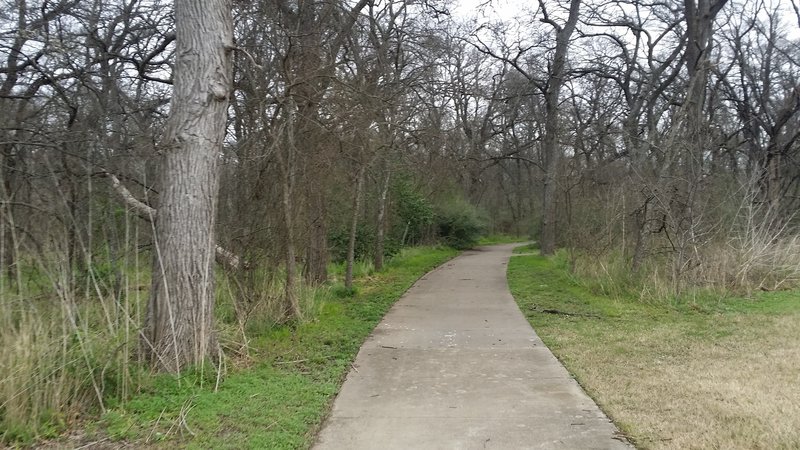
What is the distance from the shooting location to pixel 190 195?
5.77 meters

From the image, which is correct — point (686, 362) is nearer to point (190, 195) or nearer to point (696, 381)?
point (696, 381)

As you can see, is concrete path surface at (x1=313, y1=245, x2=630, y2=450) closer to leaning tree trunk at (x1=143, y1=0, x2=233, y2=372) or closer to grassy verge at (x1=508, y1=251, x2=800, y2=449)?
grassy verge at (x1=508, y1=251, x2=800, y2=449)

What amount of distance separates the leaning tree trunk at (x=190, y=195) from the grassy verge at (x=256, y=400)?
0.44 m

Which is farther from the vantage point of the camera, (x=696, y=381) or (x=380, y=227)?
(x=380, y=227)

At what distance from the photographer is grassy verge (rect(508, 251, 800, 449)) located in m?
4.41

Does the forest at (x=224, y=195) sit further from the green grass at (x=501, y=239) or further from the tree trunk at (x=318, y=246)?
the green grass at (x=501, y=239)

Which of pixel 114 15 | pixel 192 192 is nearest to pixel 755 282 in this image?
pixel 192 192

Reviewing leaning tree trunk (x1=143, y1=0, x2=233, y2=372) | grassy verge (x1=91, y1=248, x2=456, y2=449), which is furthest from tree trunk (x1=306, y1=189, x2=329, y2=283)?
leaning tree trunk (x1=143, y1=0, x2=233, y2=372)

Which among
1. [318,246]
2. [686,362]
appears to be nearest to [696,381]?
[686,362]

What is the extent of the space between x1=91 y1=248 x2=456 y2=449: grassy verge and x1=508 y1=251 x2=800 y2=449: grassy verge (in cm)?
256

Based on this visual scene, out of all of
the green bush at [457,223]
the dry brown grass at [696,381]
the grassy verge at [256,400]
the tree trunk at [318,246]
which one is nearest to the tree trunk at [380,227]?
the tree trunk at [318,246]

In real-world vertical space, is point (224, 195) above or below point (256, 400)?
above

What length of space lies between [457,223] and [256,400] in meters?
22.6

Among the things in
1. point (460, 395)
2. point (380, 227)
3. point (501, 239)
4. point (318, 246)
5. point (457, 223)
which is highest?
point (457, 223)
